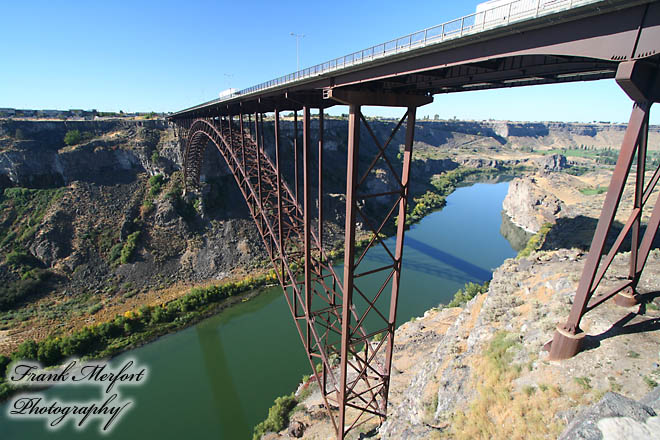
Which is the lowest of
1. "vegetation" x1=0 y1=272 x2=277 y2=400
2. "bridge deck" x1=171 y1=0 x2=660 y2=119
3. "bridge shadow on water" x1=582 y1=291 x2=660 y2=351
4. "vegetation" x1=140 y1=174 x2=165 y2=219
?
"vegetation" x1=0 y1=272 x2=277 y2=400

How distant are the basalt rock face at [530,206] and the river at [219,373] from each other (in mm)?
17464

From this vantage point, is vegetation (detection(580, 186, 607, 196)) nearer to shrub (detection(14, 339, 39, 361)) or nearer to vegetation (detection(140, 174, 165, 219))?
vegetation (detection(140, 174, 165, 219))

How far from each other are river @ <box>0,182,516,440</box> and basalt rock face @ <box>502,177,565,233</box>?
57.3 feet

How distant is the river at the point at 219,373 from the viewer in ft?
50.4

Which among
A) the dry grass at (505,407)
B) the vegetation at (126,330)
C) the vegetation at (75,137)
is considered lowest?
the vegetation at (126,330)

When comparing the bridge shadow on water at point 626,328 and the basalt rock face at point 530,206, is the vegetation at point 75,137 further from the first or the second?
the basalt rock face at point 530,206

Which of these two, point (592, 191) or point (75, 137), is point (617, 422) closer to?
point (75, 137)

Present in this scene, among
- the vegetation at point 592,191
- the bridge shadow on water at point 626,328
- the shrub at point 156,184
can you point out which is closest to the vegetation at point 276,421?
the bridge shadow on water at point 626,328

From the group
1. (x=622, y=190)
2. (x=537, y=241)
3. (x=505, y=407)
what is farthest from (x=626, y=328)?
(x=537, y=241)

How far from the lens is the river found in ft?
50.4

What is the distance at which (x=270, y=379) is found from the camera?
18.0m

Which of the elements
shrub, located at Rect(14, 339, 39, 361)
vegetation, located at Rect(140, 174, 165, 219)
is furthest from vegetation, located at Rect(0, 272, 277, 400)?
vegetation, located at Rect(140, 174, 165, 219)

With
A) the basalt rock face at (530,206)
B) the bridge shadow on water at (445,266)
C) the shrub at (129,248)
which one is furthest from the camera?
the basalt rock face at (530,206)

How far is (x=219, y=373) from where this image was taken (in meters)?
18.8
